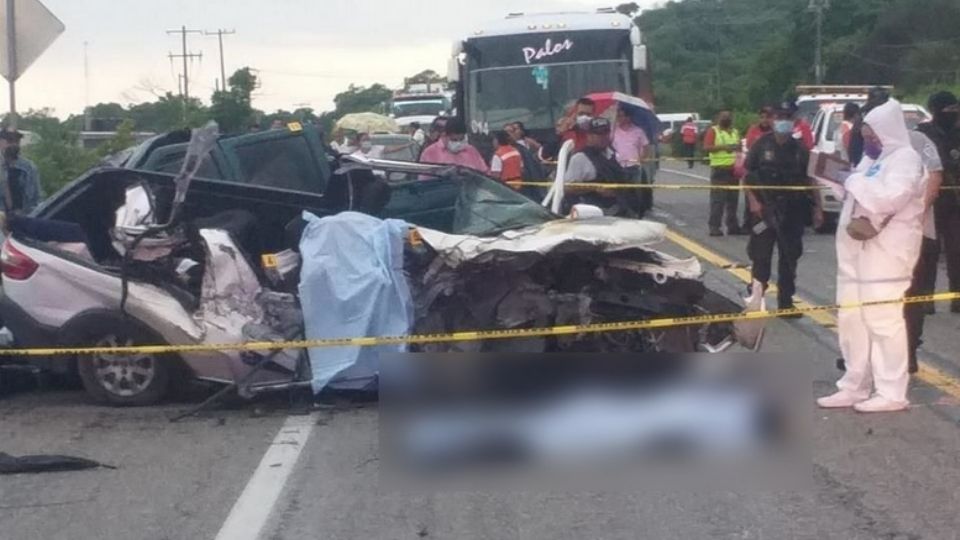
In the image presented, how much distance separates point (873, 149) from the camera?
10.2m

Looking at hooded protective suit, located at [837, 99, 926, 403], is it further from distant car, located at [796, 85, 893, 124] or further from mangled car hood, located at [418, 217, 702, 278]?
distant car, located at [796, 85, 893, 124]

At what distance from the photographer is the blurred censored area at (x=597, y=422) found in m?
8.30

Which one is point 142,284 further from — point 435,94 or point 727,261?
point 435,94

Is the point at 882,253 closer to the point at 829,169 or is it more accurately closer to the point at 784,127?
the point at 829,169

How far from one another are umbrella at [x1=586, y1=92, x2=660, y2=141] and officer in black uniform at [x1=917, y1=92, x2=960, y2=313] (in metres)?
5.78

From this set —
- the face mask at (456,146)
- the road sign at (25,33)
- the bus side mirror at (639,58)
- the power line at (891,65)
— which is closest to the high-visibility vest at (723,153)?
the bus side mirror at (639,58)

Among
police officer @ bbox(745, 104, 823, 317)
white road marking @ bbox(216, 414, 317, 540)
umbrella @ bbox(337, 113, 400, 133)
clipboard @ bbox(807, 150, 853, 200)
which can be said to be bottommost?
white road marking @ bbox(216, 414, 317, 540)

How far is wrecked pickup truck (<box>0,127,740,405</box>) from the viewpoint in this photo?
10.5 m

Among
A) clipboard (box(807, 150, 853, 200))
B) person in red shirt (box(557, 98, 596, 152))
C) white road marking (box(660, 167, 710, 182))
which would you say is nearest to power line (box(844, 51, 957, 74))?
white road marking (box(660, 167, 710, 182))

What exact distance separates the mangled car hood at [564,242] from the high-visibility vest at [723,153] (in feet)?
40.2

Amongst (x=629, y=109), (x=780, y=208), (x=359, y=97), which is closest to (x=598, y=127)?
(x=780, y=208)

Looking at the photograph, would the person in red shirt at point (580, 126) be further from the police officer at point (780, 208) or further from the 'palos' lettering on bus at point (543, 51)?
the 'palos' lettering on bus at point (543, 51)

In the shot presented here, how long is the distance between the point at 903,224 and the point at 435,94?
1809 inches

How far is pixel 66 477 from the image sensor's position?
9.07 metres
